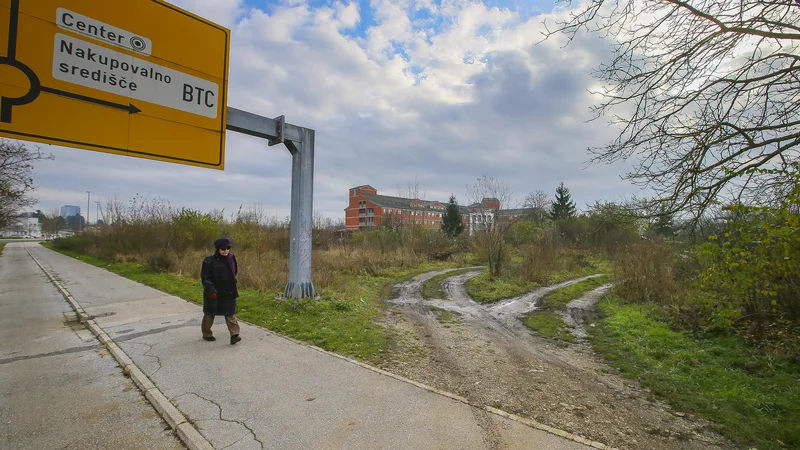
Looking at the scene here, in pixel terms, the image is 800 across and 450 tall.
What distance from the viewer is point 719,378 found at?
190 inches

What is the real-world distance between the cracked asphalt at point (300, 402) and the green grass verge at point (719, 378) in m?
1.92

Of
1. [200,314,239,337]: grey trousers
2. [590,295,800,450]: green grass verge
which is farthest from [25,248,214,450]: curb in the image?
[590,295,800,450]: green grass verge

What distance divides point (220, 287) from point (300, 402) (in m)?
3.00

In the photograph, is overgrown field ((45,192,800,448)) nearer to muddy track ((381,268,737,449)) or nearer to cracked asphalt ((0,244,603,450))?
muddy track ((381,268,737,449))

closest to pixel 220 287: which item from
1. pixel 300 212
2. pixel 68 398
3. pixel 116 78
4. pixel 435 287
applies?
pixel 68 398

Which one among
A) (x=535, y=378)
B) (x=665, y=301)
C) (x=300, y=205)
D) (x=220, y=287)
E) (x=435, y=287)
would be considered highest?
(x=300, y=205)

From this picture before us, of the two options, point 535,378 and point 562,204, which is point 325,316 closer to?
point 535,378

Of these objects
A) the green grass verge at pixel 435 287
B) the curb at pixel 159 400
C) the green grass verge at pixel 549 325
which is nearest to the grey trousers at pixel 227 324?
the curb at pixel 159 400

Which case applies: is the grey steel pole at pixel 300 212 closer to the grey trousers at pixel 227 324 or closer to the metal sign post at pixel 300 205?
the metal sign post at pixel 300 205

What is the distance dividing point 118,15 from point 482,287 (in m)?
12.5

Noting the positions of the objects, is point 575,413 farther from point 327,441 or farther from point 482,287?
point 482,287

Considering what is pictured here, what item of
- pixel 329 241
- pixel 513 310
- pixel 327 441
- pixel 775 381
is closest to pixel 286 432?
pixel 327 441

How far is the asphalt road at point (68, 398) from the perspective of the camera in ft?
10.6

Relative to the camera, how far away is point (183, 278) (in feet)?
48.1
